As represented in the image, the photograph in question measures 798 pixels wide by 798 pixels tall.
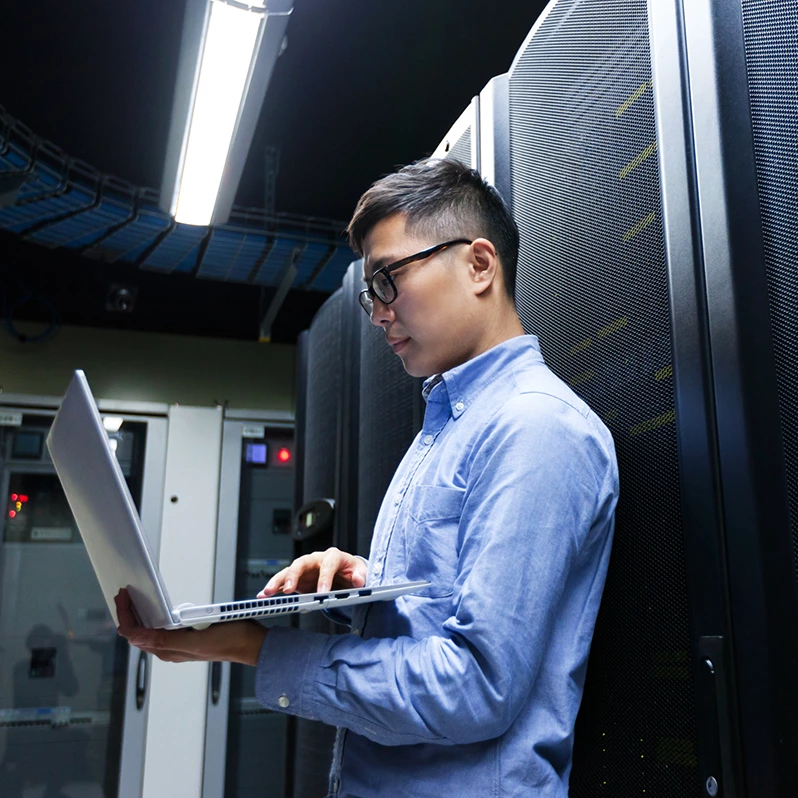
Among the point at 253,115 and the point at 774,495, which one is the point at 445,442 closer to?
the point at 774,495

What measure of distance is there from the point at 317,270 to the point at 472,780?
10.3 ft

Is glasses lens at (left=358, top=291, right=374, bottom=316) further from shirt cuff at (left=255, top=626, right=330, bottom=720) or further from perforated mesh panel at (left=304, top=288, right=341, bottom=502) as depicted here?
perforated mesh panel at (left=304, top=288, right=341, bottom=502)

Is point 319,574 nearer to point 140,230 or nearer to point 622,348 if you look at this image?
point 622,348

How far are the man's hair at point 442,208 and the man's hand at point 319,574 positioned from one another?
1.43 ft

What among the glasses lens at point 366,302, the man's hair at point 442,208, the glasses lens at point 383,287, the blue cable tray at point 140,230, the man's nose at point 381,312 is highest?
the blue cable tray at point 140,230

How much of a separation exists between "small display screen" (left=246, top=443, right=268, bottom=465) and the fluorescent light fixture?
4.12ft

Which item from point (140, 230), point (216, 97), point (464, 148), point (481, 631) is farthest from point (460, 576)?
point (140, 230)

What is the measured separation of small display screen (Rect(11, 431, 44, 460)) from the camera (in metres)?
3.39

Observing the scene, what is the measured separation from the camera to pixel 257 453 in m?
3.78

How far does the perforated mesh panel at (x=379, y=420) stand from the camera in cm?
168

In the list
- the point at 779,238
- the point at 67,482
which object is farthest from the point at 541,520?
the point at 67,482

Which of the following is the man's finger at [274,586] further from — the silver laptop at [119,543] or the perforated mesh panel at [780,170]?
the perforated mesh panel at [780,170]

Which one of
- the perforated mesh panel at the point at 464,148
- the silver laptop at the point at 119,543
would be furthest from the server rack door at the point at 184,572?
the silver laptop at the point at 119,543

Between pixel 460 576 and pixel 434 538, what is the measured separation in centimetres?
9
